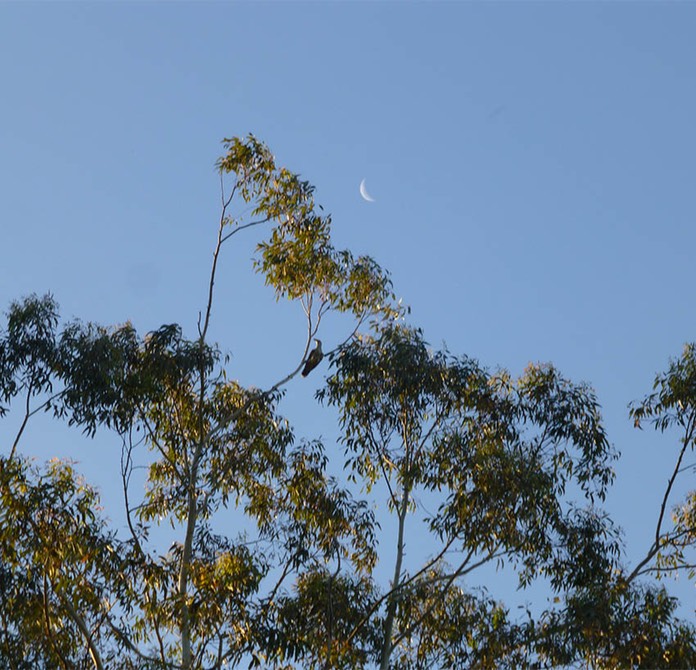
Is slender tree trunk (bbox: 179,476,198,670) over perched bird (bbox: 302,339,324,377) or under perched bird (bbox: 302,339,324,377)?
under

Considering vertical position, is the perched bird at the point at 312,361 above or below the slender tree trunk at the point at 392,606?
above

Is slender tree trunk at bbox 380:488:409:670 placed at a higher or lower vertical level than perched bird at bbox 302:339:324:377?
lower

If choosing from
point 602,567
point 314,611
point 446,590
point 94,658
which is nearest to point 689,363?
point 602,567

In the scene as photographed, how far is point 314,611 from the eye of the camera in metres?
16.8

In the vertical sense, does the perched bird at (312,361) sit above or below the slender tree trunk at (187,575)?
above

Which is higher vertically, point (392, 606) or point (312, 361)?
point (312, 361)

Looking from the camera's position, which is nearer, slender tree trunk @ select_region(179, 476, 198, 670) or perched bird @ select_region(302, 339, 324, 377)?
slender tree trunk @ select_region(179, 476, 198, 670)

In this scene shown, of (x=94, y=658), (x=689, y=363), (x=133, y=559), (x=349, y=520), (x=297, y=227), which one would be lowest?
(x=94, y=658)

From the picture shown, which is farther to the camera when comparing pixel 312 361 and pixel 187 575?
pixel 312 361

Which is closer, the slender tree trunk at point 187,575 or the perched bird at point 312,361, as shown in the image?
the slender tree trunk at point 187,575

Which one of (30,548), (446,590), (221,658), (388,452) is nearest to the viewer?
(30,548)

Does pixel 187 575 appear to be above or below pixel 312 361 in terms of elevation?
below

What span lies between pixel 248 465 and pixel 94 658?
11.1 feet

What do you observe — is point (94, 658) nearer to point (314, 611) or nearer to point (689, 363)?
point (314, 611)
